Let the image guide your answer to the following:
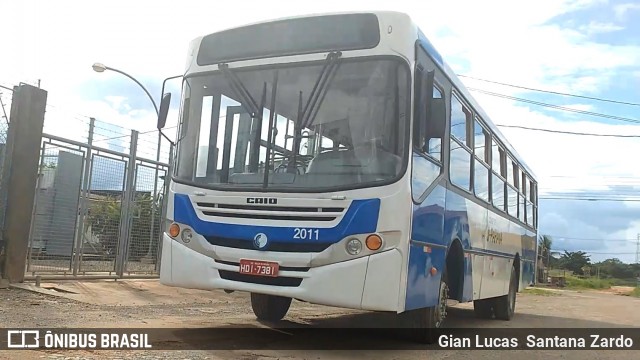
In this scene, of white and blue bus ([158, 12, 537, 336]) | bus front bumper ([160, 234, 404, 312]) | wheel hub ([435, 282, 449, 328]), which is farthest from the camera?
wheel hub ([435, 282, 449, 328])

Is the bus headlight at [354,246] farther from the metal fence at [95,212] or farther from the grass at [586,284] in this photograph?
the grass at [586,284]

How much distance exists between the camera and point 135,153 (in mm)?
12031

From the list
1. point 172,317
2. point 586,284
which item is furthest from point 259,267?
point 586,284

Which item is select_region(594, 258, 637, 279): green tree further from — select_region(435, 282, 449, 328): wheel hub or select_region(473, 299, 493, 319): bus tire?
select_region(435, 282, 449, 328): wheel hub

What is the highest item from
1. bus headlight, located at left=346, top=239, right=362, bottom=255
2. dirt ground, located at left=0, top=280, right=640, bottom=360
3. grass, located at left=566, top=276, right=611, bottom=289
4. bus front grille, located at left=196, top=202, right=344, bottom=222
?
bus front grille, located at left=196, top=202, right=344, bottom=222

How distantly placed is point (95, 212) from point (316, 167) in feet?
21.7

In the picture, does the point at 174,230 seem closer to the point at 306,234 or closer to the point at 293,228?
the point at 293,228

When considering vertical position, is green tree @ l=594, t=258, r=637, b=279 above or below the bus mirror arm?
below

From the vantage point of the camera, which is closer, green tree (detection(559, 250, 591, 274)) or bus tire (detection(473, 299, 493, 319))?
bus tire (detection(473, 299, 493, 319))

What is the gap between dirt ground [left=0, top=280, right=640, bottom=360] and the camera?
611cm

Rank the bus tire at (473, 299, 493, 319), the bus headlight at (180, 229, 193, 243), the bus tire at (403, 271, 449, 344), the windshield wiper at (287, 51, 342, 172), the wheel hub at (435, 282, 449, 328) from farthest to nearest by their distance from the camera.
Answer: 1. the bus tire at (473, 299, 493, 319)
2. the wheel hub at (435, 282, 449, 328)
3. the bus tire at (403, 271, 449, 344)
4. the bus headlight at (180, 229, 193, 243)
5. the windshield wiper at (287, 51, 342, 172)

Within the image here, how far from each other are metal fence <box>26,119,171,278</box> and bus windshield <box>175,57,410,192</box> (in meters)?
4.72

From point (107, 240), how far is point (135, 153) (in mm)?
1746

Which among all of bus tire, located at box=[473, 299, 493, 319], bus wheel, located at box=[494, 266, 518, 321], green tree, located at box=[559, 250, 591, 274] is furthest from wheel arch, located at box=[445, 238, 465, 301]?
green tree, located at box=[559, 250, 591, 274]
